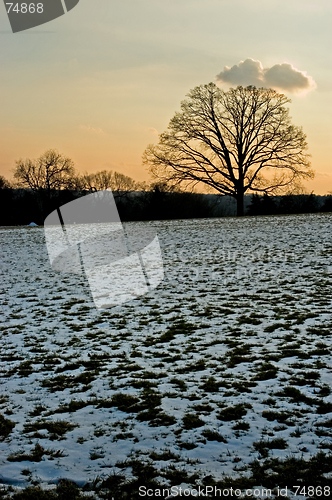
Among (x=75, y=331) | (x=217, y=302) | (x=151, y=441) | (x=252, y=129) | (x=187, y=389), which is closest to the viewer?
(x=151, y=441)

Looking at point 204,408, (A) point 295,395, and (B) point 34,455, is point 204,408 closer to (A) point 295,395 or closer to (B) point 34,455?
(A) point 295,395

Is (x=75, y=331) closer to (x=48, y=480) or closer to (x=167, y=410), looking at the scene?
(x=167, y=410)

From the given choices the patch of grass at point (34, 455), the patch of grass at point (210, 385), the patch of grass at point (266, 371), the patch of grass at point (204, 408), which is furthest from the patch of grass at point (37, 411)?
the patch of grass at point (266, 371)

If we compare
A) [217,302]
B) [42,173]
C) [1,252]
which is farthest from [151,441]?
[42,173]

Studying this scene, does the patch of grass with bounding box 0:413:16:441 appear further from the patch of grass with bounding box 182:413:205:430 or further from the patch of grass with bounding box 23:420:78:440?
the patch of grass with bounding box 182:413:205:430

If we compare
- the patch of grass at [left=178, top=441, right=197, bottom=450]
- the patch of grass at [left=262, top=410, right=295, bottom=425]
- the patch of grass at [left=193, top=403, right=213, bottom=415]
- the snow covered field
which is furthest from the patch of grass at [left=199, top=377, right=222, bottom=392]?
the patch of grass at [left=178, top=441, right=197, bottom=450]

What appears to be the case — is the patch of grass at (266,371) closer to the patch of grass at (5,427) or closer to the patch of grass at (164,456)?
the patch of grass at (164,456)

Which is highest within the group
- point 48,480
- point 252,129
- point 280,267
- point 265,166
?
point 252,129

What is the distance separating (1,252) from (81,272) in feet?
22.2

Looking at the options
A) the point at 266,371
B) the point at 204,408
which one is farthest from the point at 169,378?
the point at 266,371

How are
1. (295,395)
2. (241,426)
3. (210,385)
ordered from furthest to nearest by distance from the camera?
(210,385), (295,395), (241,426)

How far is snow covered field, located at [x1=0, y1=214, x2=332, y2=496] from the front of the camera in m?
4.14

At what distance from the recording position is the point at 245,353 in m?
6.81

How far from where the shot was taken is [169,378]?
6004 millimetres
